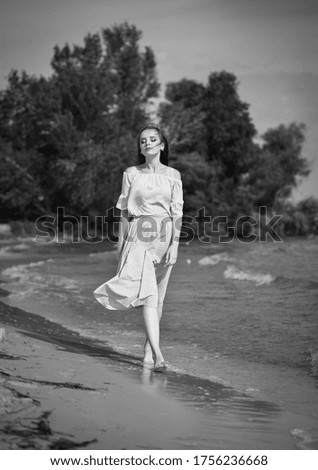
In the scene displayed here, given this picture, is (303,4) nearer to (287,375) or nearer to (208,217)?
(287,375)

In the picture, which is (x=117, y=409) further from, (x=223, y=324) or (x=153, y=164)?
(x=223, y=324)

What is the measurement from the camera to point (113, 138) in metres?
35.3

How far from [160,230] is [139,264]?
0.95ft

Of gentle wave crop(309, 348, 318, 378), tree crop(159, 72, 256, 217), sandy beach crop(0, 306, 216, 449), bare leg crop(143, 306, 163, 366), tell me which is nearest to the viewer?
sandy beach crop(0, 306, 216, 449)

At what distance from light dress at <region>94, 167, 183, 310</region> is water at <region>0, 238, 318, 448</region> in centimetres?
65

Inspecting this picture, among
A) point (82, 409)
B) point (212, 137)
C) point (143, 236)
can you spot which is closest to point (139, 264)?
point (143, 236)

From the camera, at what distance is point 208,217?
119 feet

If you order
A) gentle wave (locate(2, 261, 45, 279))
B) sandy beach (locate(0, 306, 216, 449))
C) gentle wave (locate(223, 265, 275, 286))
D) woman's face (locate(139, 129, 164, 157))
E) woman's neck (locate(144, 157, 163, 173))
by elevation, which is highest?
woman's face (locate(139, 129, 164, 157))

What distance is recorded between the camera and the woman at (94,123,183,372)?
214 inches

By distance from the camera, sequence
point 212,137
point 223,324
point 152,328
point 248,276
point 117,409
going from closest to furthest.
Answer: point 117,409, point 152,328, point 223,324, point 248,276, point 212,137

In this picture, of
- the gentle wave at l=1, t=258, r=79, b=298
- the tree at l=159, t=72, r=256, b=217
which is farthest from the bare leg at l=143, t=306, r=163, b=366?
the tree at l=159, t=72, r=256, b=217

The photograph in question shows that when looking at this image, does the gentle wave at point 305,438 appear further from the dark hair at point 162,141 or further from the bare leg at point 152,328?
the dark hair at point 162,141

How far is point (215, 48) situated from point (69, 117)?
7.33 metres

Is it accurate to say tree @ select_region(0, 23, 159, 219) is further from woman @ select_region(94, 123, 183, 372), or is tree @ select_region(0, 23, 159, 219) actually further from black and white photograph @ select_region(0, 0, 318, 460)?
woman @ select_region(94, 123, 183, 372)
